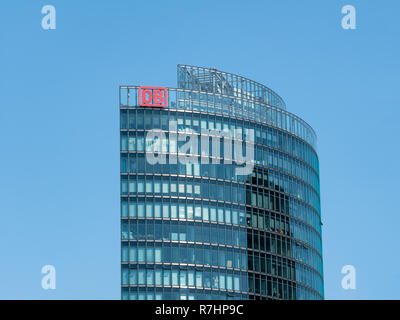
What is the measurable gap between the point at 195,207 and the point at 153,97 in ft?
75.0

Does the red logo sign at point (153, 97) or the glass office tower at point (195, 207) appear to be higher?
the red logo sign at point (153, 97)

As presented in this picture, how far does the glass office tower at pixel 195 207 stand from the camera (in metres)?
186

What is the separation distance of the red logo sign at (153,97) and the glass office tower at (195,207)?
19.8 inches

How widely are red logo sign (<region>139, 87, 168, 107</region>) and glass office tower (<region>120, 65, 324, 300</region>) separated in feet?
1.65

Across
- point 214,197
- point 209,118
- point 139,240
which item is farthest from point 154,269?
point 209,118

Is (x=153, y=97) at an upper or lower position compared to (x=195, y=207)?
upper

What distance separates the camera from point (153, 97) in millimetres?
192875

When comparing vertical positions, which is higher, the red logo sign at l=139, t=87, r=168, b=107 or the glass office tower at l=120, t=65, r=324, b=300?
the red logo sign at l=139, t=87, r=168, b=107

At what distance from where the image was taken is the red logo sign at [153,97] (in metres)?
192

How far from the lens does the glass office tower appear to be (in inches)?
7323
